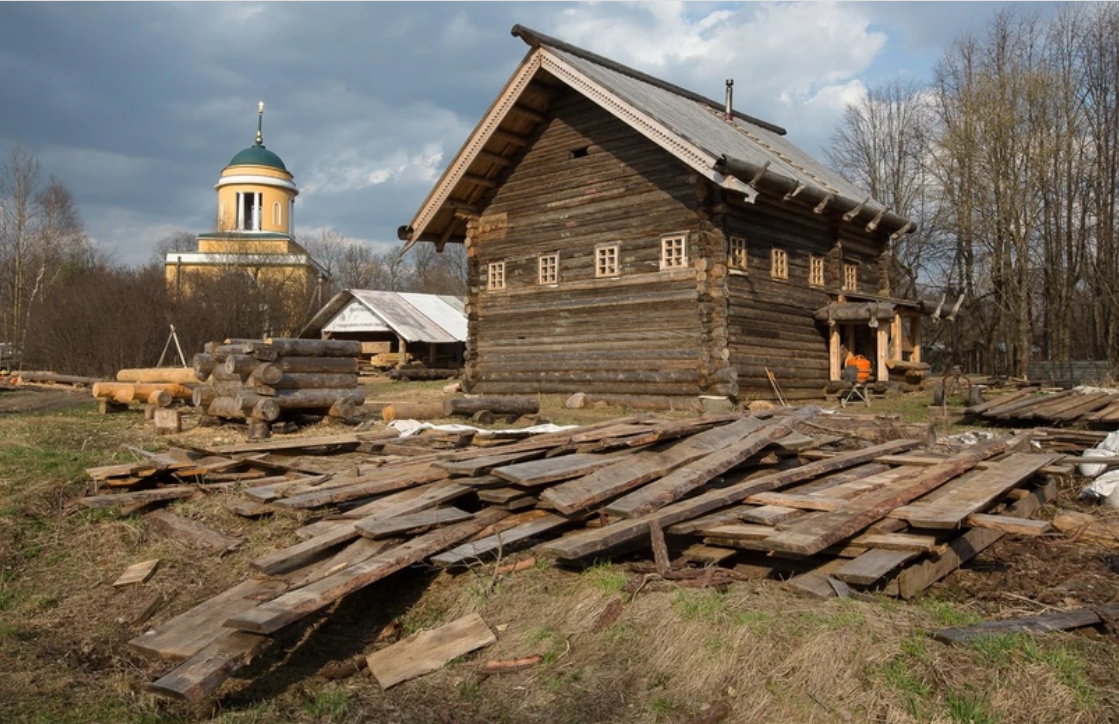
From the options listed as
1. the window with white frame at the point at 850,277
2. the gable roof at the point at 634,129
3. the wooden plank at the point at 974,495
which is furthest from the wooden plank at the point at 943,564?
the window with white frame at the point at 850,277

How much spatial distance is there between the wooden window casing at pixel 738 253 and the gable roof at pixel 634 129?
121cm

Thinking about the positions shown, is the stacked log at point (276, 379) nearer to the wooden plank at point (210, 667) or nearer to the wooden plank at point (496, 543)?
the wooden plank at point (496, 543)

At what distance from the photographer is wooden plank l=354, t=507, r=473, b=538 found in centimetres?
663

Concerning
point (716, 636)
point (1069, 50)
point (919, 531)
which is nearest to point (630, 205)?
point (919, 531)

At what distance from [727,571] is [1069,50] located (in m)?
35.5

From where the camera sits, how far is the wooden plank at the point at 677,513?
6.05 m

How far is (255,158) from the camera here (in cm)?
5128

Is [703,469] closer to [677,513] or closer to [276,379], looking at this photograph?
[677,513]

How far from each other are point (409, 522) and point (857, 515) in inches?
129

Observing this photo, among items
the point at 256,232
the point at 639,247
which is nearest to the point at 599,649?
the point at 639,247

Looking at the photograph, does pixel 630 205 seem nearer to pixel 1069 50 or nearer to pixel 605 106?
pixel 605 106

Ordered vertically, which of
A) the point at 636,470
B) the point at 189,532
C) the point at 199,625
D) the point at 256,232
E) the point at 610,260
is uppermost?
the point at 256,232

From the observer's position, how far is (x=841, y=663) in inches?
183

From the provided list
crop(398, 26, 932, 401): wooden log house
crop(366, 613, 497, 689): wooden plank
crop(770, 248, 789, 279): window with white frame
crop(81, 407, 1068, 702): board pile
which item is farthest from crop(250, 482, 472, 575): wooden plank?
crop(770, 248, 789, 279): window with white frame
